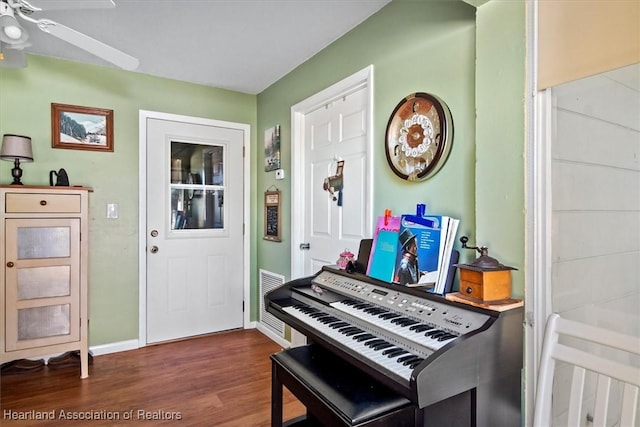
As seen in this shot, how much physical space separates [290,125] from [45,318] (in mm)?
2287

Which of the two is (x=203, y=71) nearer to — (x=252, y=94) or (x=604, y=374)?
(x=252, y=94)

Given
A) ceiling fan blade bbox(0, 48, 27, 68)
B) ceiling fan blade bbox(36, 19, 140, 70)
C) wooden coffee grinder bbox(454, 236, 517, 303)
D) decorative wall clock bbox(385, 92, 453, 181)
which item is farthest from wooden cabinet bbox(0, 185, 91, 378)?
wooden coffee grinder bbox(454, 236, 517, 303)

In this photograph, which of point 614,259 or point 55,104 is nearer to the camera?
point 614,259

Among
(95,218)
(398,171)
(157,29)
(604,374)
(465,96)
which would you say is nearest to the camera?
(604,374)

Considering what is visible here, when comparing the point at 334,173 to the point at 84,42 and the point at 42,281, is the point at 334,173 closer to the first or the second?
the point at 84,42

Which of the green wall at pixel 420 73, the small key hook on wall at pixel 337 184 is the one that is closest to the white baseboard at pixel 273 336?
the small key hook on wall at pixel 337 184

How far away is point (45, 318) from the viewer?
2.53 meters

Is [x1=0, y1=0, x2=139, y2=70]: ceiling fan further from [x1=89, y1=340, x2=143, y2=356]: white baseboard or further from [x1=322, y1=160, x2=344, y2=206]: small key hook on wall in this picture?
[x1=89, y1=340, x2=143, y2=356]: white baseboard

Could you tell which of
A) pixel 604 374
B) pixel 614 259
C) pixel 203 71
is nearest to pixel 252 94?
pixel 203 71

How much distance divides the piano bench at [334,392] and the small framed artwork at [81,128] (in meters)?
2.47

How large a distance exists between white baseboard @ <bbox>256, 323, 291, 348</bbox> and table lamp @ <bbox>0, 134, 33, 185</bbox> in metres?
2.29

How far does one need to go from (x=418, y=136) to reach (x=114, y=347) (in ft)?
9.74

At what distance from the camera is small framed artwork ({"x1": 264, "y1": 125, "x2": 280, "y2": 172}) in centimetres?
328

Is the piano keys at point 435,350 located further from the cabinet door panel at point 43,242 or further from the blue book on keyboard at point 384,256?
the cabinet door panel at point 43,242
